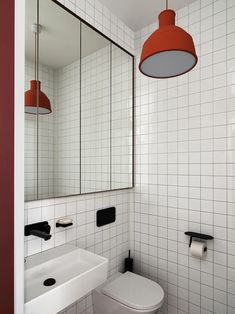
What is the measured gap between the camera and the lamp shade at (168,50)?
1017 mm

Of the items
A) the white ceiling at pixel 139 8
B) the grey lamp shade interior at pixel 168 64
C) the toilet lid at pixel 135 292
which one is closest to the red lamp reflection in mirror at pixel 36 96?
the grey lamp shade interior at pixel 168 64

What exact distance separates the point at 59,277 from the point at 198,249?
1.08 m

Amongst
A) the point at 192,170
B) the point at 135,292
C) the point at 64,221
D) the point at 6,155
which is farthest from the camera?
the point at 192,170

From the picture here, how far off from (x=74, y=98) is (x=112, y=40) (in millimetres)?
789

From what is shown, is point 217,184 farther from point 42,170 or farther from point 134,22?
point 134,22

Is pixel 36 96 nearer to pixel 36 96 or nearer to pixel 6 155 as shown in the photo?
pixel 36 96

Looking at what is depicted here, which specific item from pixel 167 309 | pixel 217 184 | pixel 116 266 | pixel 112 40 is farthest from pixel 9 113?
pixel 167 309

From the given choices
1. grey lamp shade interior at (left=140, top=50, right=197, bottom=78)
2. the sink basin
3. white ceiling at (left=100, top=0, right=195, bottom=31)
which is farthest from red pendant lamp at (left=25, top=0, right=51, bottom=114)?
the sink basin

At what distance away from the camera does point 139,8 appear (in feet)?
6.26

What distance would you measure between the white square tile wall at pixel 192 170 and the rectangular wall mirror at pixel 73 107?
0.26 m

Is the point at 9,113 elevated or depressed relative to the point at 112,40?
depressed

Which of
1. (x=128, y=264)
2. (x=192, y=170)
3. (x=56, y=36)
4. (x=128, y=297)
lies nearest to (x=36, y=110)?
(x=56, y=36)

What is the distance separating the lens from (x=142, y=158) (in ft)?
7.12

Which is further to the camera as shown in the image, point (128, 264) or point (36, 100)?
point (128, 264)
